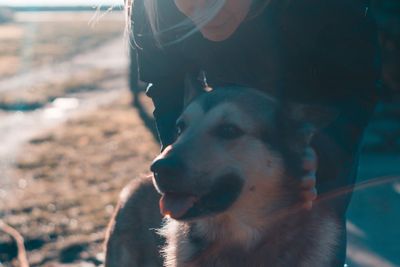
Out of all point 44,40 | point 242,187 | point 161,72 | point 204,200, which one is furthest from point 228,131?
point 44,40

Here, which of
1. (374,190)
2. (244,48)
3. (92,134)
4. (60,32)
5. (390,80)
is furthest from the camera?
(60,32)

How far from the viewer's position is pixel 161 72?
412 centimetres

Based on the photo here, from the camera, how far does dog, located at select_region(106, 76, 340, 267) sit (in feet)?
11.1

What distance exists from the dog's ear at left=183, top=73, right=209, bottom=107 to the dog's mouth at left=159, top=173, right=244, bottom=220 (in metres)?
0.63

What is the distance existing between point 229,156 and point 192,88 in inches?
23.1

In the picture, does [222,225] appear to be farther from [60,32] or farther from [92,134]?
[60,32]

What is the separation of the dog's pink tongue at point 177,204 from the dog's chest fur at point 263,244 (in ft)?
1.19

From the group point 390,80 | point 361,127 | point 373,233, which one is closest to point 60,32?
point 390,80

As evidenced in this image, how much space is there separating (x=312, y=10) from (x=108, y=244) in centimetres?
184

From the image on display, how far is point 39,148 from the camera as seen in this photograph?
934 cm

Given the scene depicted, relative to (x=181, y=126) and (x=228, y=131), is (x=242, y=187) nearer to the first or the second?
(x=228, y=131)

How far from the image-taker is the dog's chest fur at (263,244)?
139 inches

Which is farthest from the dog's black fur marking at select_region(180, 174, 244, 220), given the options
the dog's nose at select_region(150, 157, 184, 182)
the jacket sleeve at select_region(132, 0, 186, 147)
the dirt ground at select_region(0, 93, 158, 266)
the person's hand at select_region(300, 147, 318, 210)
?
the dirt ground at select_region(0, 93, 158, 266)

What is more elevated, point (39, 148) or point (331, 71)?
point (331, 71)
